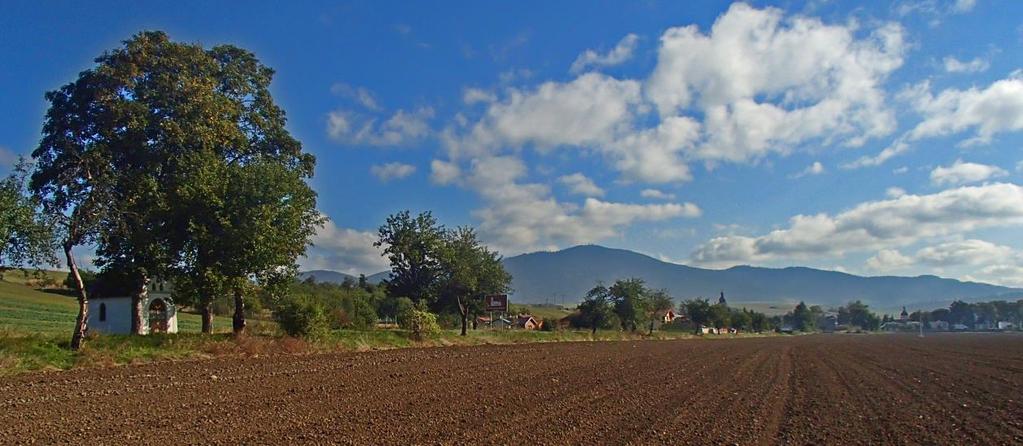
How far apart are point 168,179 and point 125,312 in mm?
17234

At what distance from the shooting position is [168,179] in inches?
1210

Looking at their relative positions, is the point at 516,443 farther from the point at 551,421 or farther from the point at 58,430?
the point at 58,430

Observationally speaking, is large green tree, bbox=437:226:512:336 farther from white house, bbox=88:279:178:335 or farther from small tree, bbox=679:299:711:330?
small tree, bbox=679:299:711:330

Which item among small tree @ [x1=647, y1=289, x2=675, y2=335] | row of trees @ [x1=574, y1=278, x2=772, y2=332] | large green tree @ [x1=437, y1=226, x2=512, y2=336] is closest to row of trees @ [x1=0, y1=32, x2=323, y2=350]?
large green tree @ [x1=437, y1=226, x2=512, y2=336]

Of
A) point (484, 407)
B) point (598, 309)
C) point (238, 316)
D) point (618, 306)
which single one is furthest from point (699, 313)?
point (484, 407)

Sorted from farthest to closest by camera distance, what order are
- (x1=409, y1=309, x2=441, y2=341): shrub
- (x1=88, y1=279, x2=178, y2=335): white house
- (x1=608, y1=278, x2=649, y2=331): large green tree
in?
(x1=608, y1=278, x2=649, y2=331): large green tree
(x1=409, y1=309, x2=441, y2=341): shrub
(x1=88, y1=279, x2=178, y2=335): white house

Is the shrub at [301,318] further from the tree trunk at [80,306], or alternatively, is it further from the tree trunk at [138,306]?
the tree trunk at [80,306]

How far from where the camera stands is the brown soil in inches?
417

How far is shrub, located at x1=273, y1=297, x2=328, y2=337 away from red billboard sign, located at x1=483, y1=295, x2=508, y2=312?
24860 millimetres

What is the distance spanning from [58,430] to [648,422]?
964 centimetres

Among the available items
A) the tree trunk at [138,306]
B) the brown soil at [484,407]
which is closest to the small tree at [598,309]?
the tree trunk at [138,306]

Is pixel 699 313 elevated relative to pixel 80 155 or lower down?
lower down

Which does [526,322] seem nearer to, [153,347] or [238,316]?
[238,316]

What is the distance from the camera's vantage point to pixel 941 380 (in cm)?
2367
